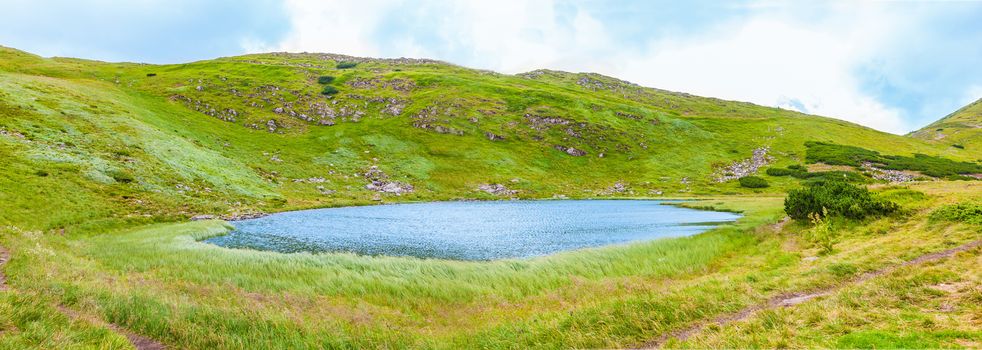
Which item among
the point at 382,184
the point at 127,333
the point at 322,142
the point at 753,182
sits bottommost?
the point at 382,184

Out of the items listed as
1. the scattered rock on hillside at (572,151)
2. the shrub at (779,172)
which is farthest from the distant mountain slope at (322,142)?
the shrub at (779,172)

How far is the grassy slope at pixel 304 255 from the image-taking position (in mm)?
15367

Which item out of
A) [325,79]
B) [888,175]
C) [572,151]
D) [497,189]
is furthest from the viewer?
[325,79]

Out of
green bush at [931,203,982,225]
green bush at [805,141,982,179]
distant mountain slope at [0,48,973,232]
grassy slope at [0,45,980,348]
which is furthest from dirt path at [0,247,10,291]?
green bush at [805,141,982,179]

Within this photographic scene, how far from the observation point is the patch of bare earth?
13.2m

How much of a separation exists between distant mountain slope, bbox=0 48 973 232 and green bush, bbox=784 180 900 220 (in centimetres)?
6806

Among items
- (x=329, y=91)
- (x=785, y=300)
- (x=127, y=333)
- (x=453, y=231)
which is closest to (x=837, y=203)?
(x=785, y=300)

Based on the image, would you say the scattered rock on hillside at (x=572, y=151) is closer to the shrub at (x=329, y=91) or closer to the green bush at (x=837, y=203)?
the shrub at (x=329, y=91)

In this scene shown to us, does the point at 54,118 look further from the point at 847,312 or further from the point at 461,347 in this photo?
the point at 847,312

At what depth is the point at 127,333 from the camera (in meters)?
13.9

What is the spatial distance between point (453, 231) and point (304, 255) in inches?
774

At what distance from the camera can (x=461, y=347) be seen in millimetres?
14969

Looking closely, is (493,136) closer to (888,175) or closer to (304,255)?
(304,255)

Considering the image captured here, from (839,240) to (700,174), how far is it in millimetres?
105449
